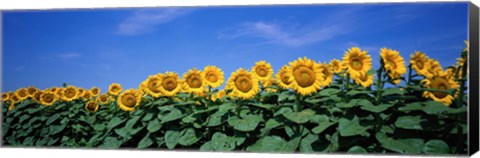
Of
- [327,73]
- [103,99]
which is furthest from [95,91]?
[327,73]

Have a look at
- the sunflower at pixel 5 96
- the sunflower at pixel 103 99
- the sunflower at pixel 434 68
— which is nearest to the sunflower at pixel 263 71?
the sunflower at pixel 434 68

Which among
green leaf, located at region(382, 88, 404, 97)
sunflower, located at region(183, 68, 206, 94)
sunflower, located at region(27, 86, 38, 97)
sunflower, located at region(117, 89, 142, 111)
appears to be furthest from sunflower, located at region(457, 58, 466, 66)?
sunflower, located at region(27, 86, 38, 97)

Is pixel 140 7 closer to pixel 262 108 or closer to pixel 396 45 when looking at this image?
pixel 262 108

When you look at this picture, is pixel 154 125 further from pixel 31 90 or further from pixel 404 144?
pixel 404 144

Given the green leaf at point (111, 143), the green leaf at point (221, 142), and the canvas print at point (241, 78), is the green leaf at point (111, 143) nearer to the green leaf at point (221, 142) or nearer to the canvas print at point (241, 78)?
the canvas print at point (241, 78)

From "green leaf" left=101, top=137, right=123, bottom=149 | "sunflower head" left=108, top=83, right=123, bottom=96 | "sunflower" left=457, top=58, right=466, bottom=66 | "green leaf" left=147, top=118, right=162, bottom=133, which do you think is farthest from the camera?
"sunflower head" left=108, top=83, right=123, bottom=96

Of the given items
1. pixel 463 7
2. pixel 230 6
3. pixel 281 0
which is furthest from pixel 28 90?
pixel 463 7

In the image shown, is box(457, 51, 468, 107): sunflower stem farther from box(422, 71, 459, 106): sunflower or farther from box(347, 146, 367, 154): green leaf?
box(347, 146, 367, 154): green leaf
